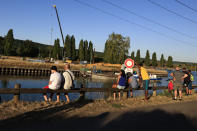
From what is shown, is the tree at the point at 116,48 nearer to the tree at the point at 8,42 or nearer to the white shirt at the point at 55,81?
the tree at the point at 8,42

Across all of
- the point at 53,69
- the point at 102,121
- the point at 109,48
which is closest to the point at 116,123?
the point at 102,121

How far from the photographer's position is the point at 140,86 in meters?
12.4

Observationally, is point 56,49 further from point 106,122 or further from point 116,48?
point 106,122

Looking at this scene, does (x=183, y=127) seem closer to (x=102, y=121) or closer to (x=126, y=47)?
(x=102, y=121)

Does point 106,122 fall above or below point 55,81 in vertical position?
below

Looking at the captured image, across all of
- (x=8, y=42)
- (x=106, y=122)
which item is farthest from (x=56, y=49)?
(x=106, y=122)

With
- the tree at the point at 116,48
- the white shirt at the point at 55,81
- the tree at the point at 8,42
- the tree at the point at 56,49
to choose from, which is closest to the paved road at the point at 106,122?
the white shirt at the point at 55,81

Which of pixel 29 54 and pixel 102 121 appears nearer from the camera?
pixel 102 121

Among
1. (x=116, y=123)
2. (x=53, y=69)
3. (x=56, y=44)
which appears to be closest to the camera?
(x=116, y=123)

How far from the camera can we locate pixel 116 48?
78.4m

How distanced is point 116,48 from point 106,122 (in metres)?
73.2

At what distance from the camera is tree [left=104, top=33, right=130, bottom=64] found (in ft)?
256

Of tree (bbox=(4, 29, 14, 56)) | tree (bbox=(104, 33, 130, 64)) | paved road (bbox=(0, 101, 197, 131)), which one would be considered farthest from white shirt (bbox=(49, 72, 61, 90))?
tree (bbox=(4, 29, 14, 56))

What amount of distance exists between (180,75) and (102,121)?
726 centimetres
